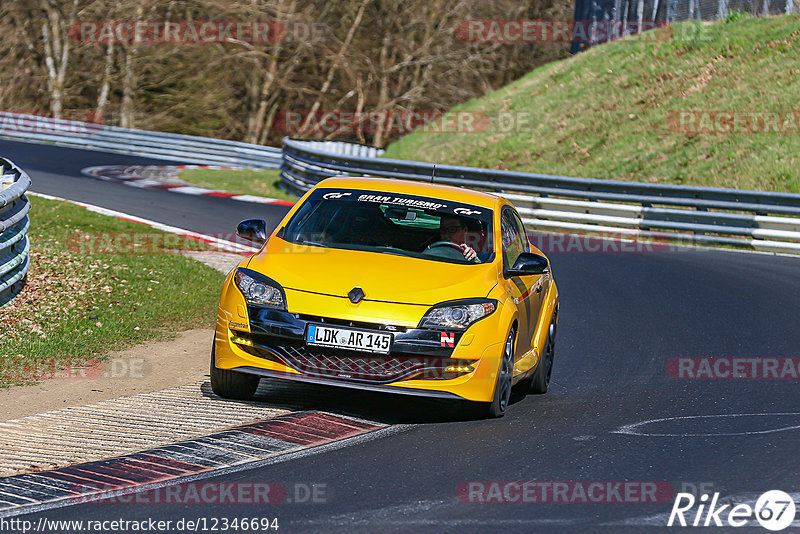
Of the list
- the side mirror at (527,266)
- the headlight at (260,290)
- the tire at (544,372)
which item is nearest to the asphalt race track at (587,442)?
the tire at (544,372)

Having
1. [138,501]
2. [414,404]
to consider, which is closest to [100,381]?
[414,404]

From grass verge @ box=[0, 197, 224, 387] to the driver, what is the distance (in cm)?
315

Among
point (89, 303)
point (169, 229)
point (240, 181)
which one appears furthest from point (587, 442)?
point (240, 181)

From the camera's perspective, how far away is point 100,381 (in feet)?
28.5

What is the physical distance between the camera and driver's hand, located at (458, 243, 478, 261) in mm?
8211

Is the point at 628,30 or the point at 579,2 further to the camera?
the point at 579,2

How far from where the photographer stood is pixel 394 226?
8.49 metres

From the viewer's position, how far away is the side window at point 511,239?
28.1ft

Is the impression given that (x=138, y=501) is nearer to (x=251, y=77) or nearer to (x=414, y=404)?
(x=414, y=404)

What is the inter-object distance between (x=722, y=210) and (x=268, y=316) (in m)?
15.3

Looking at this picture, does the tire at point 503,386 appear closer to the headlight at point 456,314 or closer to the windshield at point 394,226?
the headlight at point 456,314

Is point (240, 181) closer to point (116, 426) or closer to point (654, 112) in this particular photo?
point (654, 112)

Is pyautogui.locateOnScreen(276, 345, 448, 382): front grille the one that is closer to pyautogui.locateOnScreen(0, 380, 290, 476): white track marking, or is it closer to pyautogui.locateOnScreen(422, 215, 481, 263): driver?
pyautogui.locateOnScreen(0, 380, 290, 476): white track marking

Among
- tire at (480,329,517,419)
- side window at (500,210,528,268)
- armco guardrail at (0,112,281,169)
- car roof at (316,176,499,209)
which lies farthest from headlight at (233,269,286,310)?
armco guardrail at (0,112,281,169)
